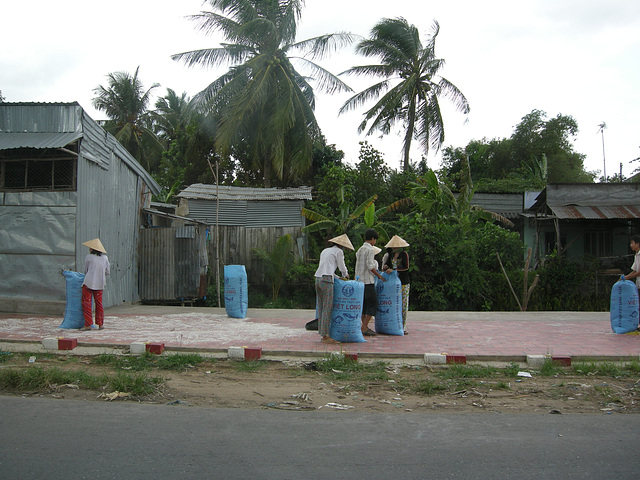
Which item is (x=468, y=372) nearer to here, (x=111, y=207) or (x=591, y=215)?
(x=111, y=207)

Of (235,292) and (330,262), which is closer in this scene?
(330,262)

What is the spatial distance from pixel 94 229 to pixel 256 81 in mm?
10373

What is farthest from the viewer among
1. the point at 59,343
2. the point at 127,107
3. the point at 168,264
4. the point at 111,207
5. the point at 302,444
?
the point at 127,107

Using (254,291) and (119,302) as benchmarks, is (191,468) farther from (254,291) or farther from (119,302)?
(254,291)

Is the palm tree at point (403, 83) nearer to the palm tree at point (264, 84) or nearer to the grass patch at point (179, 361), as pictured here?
the palm tree at point (264, 84)

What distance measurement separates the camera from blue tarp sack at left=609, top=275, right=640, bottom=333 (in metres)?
8.52

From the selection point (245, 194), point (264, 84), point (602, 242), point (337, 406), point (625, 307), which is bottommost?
point (337, 406)

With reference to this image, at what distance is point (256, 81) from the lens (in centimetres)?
1984

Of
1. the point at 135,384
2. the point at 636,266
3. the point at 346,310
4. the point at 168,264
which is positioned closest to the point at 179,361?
the point at 135,384

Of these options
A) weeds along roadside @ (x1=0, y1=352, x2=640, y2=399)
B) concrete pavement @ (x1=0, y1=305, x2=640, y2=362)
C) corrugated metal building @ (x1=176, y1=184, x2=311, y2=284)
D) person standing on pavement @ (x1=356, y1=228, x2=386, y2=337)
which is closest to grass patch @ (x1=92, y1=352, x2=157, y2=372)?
weeds along roadside @ (x1=0, y1=352, x2=640, y2=399)

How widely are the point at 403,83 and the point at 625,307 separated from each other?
17.0m

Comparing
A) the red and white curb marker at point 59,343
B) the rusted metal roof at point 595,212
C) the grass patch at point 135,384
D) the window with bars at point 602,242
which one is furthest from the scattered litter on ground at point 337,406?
the window with bars at point 602,242

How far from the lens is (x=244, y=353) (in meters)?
6.89

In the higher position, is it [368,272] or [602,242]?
[602,242]
